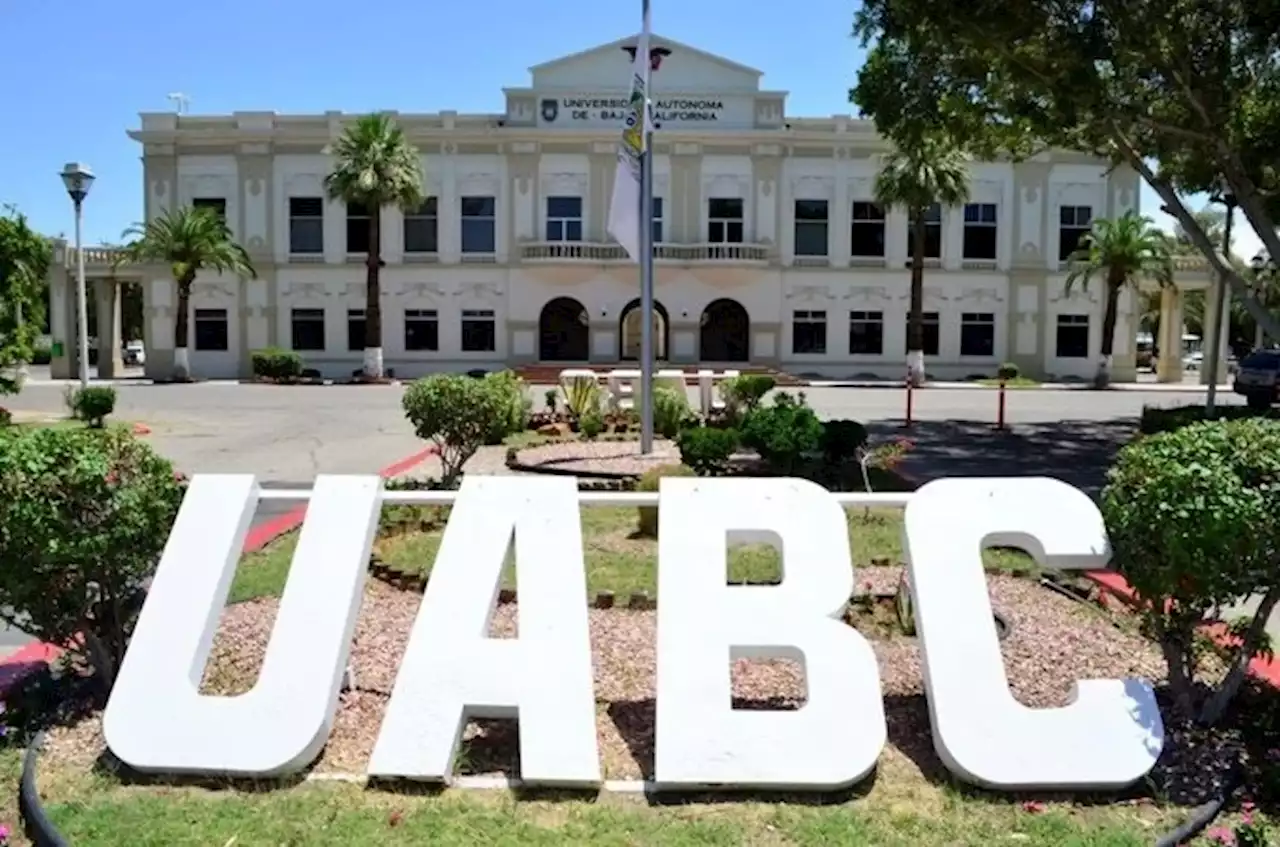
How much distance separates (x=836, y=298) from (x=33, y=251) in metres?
30.2

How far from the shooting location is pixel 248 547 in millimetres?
10086

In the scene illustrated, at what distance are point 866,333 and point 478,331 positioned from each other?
1560cm

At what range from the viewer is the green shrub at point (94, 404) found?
21938 mm

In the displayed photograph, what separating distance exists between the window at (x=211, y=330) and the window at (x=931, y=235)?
91.1 feet

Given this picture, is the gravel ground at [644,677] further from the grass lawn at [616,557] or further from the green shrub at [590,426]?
the green shrub at [590,426]

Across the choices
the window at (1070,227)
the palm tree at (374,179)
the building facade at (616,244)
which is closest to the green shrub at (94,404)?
the palm tree at (374,179)

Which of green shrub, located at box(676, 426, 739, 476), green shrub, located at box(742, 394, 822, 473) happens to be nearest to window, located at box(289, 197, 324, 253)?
green shrub, located at box(742, 394, 822, 473)

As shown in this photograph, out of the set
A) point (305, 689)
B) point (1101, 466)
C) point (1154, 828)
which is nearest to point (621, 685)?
point (305, 689)

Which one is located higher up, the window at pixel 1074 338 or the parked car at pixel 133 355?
the window at pixel 1074 338

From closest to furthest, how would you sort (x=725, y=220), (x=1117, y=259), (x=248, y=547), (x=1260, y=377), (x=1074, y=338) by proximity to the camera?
(x=248, y=547), (x=1260, y=377), (x=1117, y=259), (x=725, y=220), (x=1074, y=338)

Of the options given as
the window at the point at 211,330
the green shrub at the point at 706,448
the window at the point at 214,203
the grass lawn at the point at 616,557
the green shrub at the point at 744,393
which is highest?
the window at the point at 214,203

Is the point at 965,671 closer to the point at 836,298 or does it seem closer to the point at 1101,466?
the point at 1101,466

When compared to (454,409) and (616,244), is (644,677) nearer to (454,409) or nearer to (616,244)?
(454,409)

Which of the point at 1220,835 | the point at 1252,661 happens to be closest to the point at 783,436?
the point at 1252,661
